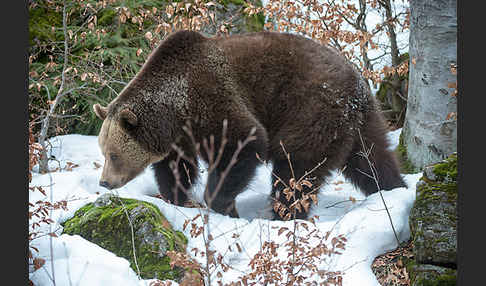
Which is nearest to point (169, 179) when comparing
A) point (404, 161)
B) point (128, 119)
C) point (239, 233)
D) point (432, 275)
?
point (128, 119)

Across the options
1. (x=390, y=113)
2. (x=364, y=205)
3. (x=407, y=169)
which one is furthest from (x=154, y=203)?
(x=390, y=113)

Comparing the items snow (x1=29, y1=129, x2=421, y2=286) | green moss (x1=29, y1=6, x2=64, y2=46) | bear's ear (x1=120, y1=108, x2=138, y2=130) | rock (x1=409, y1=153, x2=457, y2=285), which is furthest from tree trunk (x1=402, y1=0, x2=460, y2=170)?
green moss (x1=29, y1=6, x2=64, y2=46)

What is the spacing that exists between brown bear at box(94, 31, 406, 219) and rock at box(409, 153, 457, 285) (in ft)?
4.58

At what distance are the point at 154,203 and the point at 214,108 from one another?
1.27 m

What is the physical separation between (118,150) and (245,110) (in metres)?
1.57

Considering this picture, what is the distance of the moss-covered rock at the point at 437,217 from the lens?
3.75m

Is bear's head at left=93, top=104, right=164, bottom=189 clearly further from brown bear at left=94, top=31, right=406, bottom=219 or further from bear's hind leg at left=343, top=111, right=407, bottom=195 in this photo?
bear's hind leg at left=343, top=111, right=407, bottom=195

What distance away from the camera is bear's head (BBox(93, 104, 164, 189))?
5543 mm

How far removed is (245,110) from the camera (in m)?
5.55

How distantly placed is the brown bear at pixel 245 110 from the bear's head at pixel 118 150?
1 centimetres

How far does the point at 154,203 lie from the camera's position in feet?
16.7

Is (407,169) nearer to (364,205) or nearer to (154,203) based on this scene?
(364,205)

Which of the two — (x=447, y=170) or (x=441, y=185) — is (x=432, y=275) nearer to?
(x=441, y=185)

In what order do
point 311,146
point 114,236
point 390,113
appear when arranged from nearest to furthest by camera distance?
point 114,236, point 311,146, point 390,113
